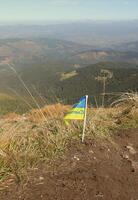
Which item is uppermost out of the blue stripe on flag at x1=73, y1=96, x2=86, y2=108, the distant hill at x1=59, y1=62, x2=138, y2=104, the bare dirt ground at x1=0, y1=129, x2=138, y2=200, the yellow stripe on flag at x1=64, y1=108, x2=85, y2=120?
the blue stripe on flag at x1=73, y1=96, x2=86, y2=108

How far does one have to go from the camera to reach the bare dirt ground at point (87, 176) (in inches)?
132

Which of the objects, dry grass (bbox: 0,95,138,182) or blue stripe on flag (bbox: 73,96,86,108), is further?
blue stripe on flag (bbox: 73,96,86,108)

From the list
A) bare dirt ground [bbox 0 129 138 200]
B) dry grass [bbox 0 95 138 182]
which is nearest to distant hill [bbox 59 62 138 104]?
dry grass [bbox 0 95 138 182]

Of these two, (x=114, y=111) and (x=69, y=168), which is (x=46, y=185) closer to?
(x=69, y=168)

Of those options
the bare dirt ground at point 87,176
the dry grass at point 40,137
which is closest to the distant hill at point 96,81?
the dry grass at point 40,137

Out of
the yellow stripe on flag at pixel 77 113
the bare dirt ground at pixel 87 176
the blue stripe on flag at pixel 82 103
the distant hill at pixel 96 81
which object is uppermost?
the blue stripe on flag at pixel 82 103

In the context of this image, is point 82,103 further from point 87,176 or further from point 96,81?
point 96,81

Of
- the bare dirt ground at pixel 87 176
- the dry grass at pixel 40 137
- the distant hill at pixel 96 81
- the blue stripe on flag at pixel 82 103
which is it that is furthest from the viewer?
the distant hill at pixel 96 81

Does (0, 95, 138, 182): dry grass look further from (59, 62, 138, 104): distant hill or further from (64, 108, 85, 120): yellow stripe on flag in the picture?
(59, 62, 138, 104): distant hill

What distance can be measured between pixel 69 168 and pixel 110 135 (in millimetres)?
1379

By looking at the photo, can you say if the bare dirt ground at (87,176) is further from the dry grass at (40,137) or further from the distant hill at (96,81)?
the distant hill at (96,81)

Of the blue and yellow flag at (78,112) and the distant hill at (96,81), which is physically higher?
the blue and yellow flag at (78,112)

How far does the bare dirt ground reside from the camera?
3365 millimetres

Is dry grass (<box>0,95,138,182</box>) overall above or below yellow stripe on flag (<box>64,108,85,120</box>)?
below
